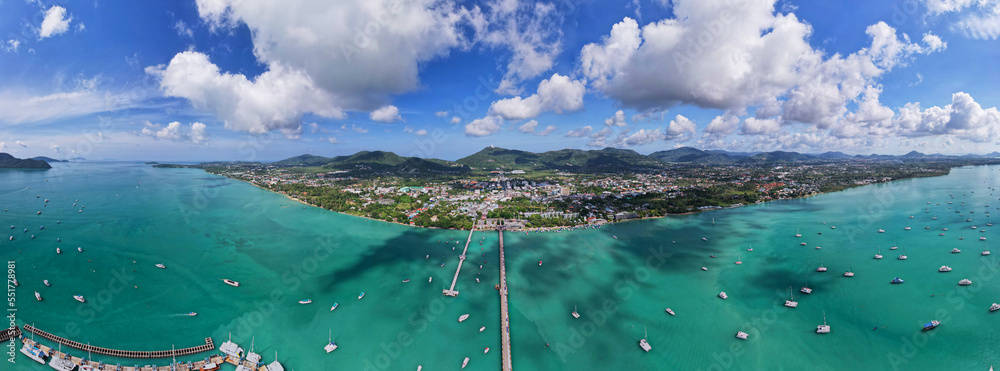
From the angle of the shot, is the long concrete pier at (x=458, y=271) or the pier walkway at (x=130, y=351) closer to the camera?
the pier walkway at (x=130, y=351)

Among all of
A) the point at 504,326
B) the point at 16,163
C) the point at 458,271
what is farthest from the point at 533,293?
the point at 16,163

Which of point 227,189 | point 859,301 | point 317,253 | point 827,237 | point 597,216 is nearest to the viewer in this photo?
point 859,301

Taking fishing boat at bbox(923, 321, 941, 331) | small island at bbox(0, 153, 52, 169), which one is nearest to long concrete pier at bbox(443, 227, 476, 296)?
fishing boat at bbox(923, 321, 941, 331)

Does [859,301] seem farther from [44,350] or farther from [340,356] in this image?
[44,350]

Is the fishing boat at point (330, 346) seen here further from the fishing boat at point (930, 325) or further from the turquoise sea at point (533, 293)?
the fishing boat at point (930, 325)

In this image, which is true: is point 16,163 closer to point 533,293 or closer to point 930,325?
point 533,293

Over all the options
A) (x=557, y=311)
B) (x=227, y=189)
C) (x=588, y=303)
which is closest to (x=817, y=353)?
(x=588, y=303)

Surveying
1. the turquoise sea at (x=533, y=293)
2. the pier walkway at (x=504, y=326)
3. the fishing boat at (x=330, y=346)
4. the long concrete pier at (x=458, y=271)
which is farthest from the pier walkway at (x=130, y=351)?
the pier walkway at (x=504, y=326)

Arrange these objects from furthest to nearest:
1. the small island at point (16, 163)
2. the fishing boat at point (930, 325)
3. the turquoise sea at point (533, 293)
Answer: the small island at point (16, 163), the fishing boat at point (930, 325), the turquoise sea at point (533, 293)
